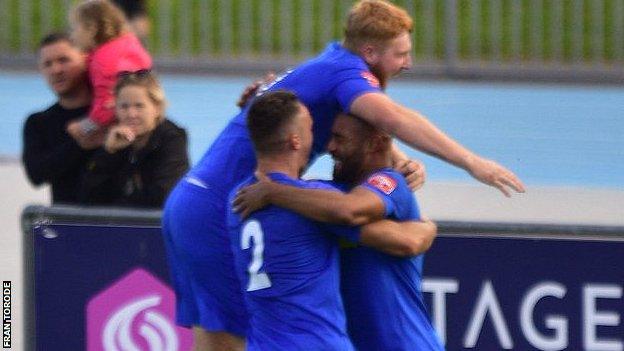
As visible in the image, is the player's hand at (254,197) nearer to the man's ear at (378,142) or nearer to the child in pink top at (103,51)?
the man's ear at (378,142)

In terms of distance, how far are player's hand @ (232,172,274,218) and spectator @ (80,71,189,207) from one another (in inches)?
76.3

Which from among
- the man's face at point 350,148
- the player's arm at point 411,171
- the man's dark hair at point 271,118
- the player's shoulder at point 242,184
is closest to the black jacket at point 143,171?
the player's shoulder at point 242,184

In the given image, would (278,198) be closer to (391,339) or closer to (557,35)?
(391,339)

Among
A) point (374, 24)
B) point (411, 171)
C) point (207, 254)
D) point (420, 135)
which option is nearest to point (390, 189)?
point (420, 135)

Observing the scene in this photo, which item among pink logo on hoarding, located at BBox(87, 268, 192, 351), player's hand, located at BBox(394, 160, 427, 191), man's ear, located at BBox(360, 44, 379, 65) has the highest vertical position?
man's ear, located at BBox(360, 44, 379, 65)

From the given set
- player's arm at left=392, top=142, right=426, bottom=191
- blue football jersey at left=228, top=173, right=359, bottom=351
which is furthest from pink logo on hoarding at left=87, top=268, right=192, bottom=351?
blue football jersey at left=228, top=173, right=359, bottom=351

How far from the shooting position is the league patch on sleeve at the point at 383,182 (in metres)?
4.33

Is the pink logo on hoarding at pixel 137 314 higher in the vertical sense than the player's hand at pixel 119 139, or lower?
lower

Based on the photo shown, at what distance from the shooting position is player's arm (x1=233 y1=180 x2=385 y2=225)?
4238 mm

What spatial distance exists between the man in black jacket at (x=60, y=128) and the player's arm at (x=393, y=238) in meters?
2.63

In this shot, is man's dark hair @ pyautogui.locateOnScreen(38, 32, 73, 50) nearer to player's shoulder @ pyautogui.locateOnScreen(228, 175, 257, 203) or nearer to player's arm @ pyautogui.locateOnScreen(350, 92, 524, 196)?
player's shoulder @ pyautogui.locateOnScreen(228, 175, 257, 203)

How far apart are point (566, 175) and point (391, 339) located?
682cm

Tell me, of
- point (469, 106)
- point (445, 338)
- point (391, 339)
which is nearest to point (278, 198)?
point (391, 339)

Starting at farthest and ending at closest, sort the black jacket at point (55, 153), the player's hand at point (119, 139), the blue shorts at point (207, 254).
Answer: the black jacket at point (55, 153)
the player's hand at point (119, 139)
the blue shorts at point (207, 254)
